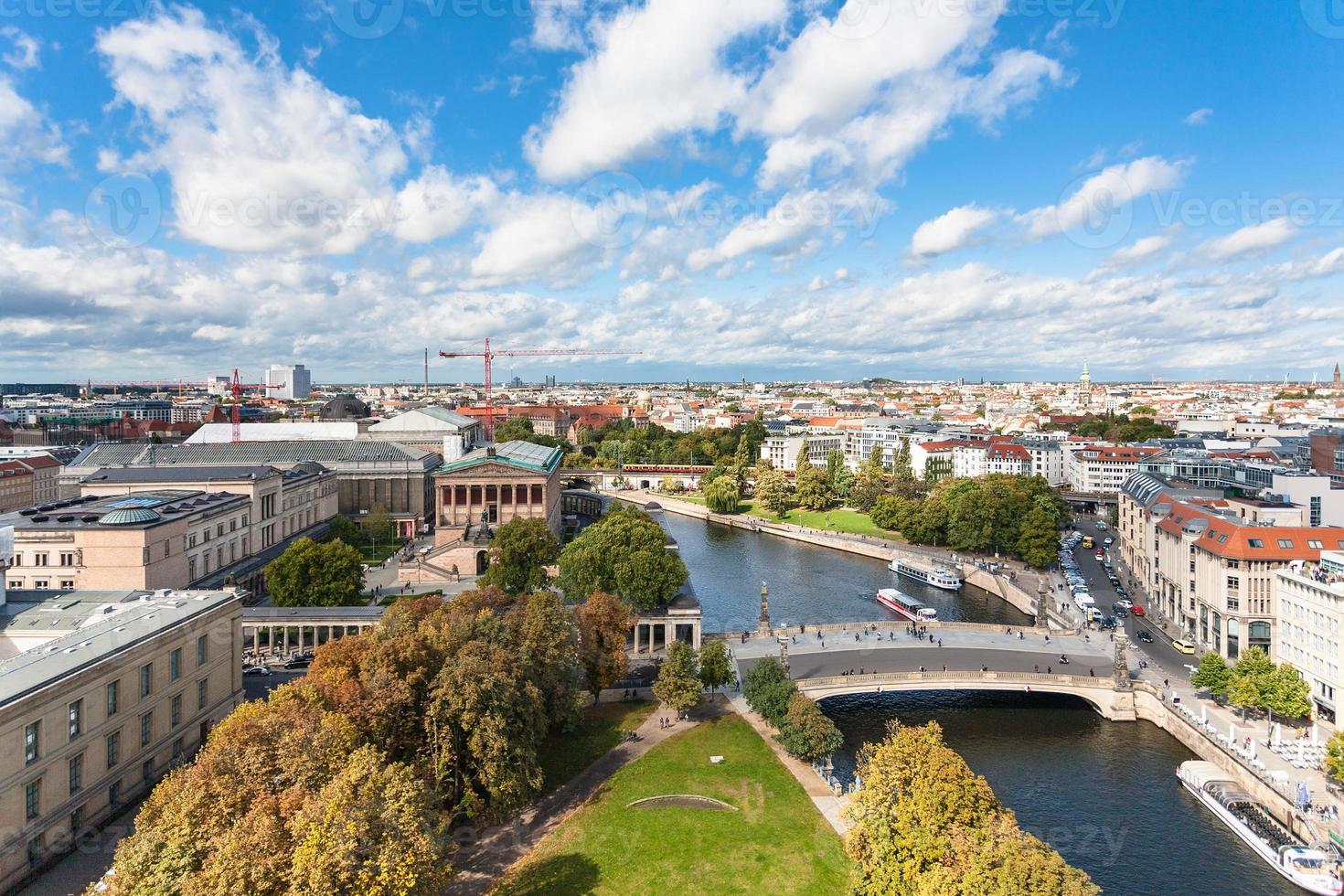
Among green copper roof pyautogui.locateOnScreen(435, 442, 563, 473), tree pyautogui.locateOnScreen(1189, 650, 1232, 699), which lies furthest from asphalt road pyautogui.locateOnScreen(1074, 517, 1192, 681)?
green copper roof pyautogui.locateOnScreen(435, 442, 563, 473)

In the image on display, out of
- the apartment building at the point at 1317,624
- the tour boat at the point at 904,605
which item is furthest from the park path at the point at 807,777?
the apartment building at the point at 1317,624

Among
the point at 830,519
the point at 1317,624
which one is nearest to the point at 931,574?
the point at 830,519

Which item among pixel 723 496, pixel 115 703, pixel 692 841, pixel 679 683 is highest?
pixel 115 703

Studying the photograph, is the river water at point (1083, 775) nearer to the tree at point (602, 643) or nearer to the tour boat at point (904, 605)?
the tour boat at point (904, 605)

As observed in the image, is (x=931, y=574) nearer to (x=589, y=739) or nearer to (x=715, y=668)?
(x=715, y=668)

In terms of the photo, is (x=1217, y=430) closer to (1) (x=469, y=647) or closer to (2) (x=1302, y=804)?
(2) (x=1302, y=804)

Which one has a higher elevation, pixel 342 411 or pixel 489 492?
pixel 342 411

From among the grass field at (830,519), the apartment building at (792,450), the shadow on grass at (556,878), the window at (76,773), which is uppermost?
the apartment building at (792,450)
